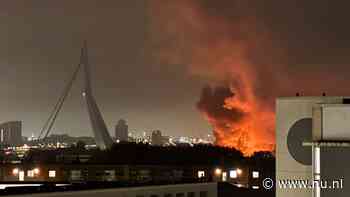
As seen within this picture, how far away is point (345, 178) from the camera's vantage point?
543 centimetres

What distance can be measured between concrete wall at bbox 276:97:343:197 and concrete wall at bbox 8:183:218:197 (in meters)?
11.1

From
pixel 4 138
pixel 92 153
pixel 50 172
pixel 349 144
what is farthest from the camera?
pixel 4 138

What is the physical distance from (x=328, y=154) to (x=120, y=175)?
49457 millimetres

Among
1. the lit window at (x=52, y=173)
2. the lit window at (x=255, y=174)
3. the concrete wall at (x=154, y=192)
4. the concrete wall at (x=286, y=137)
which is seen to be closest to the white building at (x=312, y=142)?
the concrete wall at (x=286, y=137)

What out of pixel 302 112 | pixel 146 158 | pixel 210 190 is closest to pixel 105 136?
pixel 146 158

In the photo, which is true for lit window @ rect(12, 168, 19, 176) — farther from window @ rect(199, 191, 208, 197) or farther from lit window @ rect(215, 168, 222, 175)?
window @ rect(199, 191, 208, 197)

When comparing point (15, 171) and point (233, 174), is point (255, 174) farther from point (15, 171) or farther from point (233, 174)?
point (15, 171)

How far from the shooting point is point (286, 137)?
6.12 m

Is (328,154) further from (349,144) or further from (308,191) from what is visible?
(308,191)

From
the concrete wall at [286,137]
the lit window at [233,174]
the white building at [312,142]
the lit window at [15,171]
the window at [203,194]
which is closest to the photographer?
the white building at [312,142]

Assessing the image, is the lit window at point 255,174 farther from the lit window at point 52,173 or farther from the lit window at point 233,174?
the lit window at point 52,173

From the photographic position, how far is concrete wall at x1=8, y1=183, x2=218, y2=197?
1833cm

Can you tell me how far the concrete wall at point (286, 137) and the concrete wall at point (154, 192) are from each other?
11.1 metres

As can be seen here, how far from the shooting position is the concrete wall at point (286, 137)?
19.8ft
